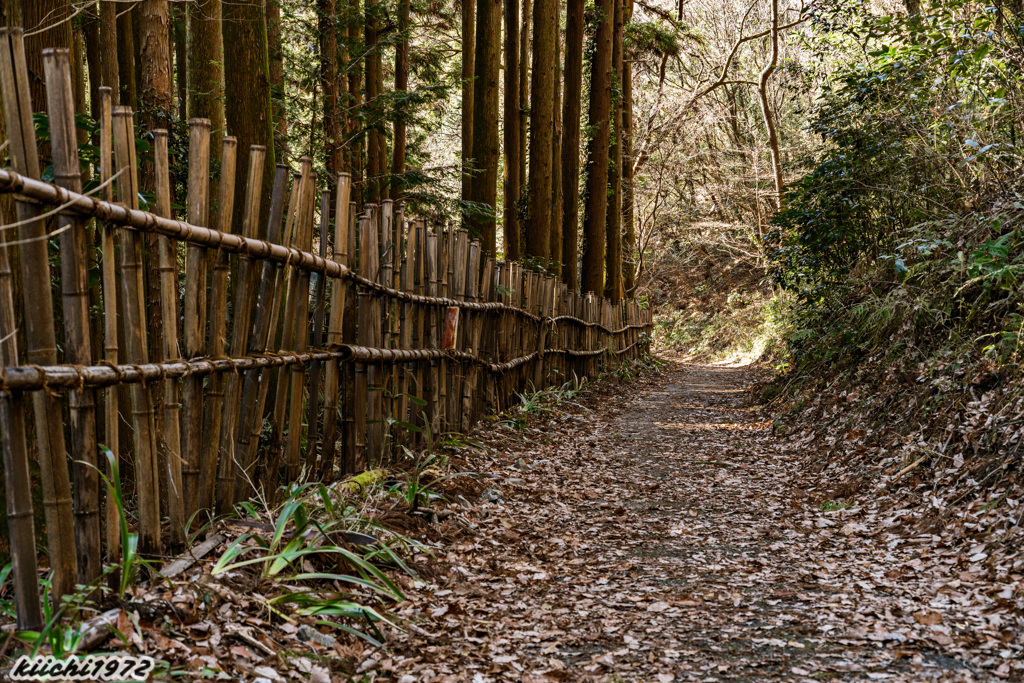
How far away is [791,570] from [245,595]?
2574 mm

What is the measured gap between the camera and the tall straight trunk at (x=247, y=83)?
5727 millimetres

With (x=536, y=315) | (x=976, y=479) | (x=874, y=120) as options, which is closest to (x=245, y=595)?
(x=976, y=479)

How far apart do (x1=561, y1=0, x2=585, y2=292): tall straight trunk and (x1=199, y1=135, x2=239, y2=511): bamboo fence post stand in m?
9.45

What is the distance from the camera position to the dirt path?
2.89 m

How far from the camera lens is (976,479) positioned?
14.3 ft

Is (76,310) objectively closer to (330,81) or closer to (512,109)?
(330,81)

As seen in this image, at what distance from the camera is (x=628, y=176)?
66.7ft

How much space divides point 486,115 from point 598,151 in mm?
4676

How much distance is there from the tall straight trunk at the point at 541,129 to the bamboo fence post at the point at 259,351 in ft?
24.3

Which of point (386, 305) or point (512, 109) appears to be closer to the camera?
point (386, 305)

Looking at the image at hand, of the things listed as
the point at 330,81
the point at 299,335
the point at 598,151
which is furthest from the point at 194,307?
the point at 598,151

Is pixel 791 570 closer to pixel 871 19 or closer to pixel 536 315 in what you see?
pixel 536 315

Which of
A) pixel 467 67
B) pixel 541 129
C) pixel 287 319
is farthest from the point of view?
pixel 467 67

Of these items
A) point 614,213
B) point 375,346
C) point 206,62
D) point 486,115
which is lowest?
point 375,346
